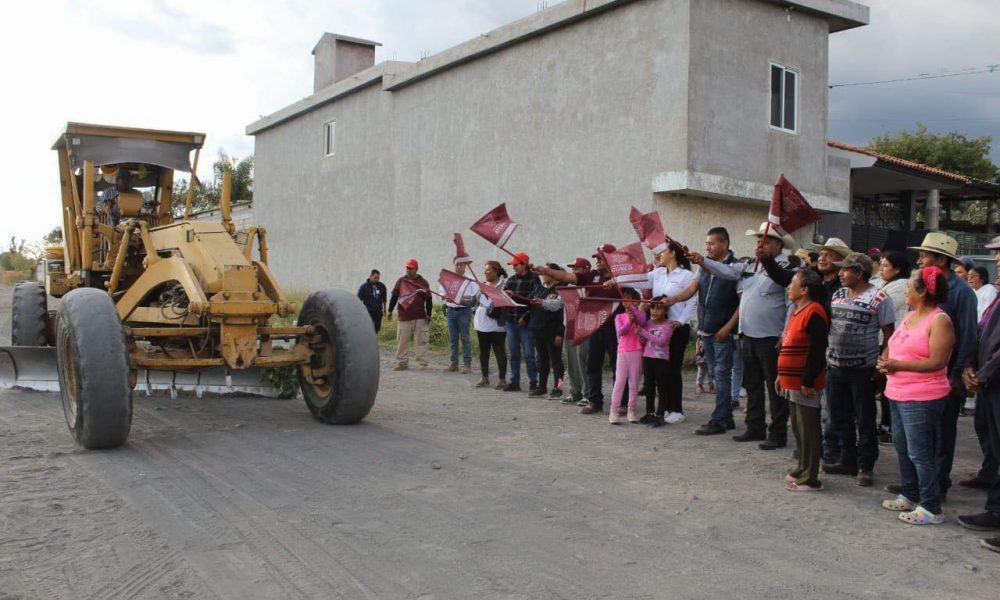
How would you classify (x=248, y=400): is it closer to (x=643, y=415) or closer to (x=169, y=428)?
(x=169, y=428)

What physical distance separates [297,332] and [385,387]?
3297mm

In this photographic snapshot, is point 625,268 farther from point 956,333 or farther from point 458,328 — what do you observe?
point 458,328

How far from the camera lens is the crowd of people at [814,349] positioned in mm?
5281

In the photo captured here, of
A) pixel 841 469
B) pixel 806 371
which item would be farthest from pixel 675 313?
pixel 806 371

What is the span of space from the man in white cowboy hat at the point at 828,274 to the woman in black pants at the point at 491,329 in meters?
4.99

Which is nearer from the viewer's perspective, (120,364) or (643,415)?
(120,364)

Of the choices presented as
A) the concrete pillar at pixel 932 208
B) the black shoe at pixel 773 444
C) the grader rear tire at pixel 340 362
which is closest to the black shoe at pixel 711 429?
the black shoe at pixel 773 444

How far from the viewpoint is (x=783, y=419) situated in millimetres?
7438

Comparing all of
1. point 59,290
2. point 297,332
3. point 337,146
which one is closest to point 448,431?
point 297,332

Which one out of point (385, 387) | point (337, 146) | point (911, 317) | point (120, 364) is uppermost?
point (337, 146)

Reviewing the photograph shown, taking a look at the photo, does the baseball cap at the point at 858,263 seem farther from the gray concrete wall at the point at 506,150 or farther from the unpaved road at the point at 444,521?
the gray concrete wall at the point at 506,150

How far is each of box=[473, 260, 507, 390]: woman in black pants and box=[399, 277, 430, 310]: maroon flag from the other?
2125 millimetres

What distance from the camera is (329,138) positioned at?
24828 millimetres

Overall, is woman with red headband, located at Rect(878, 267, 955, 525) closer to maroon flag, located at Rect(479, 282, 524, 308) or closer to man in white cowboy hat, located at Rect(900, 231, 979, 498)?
man in white cowboy hat, located at Rect(900, 231, 979, 498)
